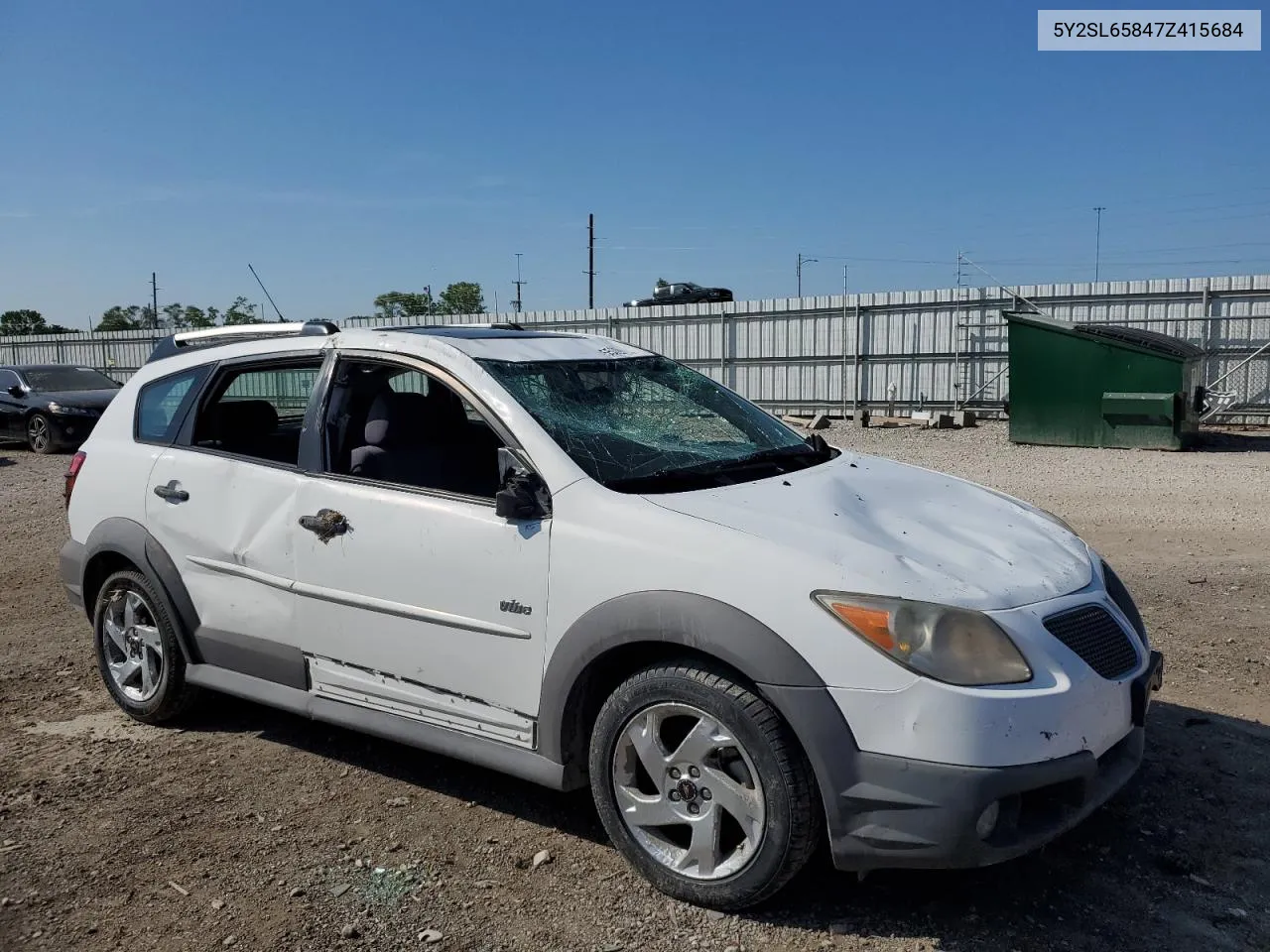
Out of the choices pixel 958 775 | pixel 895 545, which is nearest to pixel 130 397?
pixel 895 545

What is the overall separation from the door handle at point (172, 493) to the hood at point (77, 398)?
13033mm

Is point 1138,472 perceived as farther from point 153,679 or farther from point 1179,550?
point 153,679

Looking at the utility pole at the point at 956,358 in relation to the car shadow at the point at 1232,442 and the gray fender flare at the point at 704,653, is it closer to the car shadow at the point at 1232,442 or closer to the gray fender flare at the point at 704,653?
the car shadow at the point at 1232,442

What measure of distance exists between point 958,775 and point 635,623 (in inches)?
38.1

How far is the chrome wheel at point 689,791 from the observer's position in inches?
119

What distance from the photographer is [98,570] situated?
16.0ft

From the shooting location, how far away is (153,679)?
15.3 feet

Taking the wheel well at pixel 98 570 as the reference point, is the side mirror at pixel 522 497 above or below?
above

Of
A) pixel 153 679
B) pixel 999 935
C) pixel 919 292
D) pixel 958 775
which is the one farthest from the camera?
pixel 919 292

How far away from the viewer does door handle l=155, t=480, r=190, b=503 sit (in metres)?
4.43

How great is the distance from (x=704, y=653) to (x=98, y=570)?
3.19 meters

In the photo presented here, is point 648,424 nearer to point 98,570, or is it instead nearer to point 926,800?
point 926,800

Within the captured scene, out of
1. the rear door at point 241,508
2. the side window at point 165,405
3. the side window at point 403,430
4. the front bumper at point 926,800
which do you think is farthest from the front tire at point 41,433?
the front bumper at point 926,800

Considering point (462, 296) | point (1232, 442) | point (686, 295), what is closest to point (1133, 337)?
point (1232, 442)
